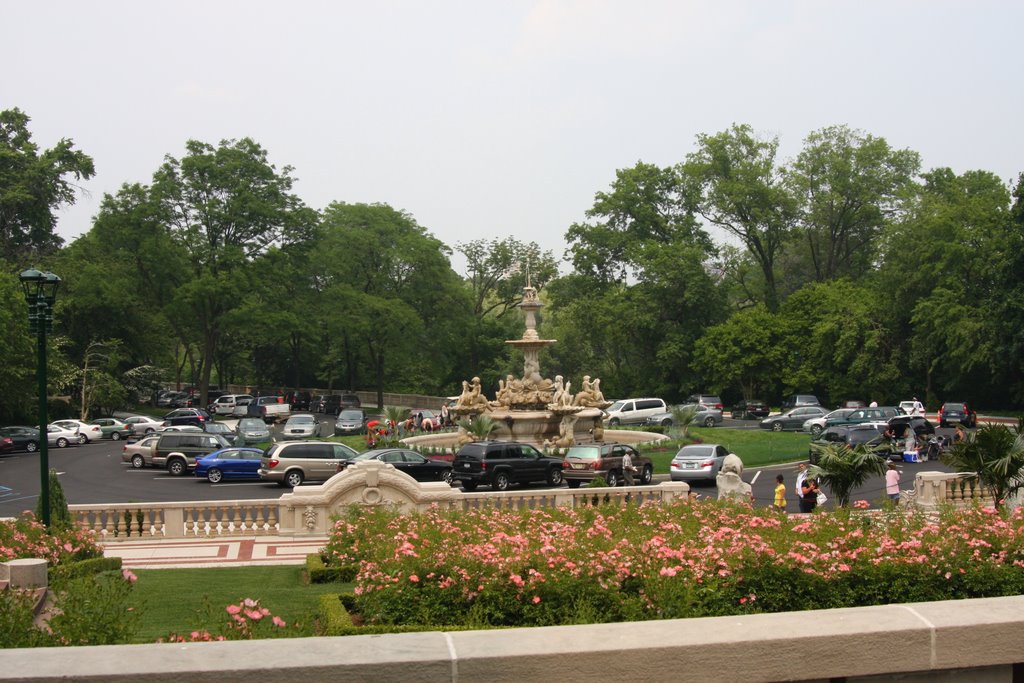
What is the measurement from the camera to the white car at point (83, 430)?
54469mm

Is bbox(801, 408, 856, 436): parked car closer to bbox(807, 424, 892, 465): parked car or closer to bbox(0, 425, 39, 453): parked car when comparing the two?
bbox(807, 424, 892, 465): parked car

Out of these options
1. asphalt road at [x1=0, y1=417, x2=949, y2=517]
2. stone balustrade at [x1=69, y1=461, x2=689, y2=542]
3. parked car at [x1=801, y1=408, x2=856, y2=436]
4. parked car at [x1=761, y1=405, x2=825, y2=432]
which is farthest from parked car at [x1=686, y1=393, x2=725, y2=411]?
stone balustrade at [x1=69, y1=461, x2=689, y2=542]

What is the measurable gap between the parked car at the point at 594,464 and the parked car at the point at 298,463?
701cm

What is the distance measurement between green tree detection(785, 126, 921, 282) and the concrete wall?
72602 mm

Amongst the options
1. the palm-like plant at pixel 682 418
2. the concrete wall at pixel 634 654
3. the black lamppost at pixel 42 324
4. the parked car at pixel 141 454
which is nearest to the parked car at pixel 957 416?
the palm-like plant at pixel 682 418

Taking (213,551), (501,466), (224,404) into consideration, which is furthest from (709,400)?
(213,551)

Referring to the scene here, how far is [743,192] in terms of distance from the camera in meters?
73.4

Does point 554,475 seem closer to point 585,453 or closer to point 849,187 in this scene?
point 585,453

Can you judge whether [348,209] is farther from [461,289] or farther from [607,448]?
[607,448]

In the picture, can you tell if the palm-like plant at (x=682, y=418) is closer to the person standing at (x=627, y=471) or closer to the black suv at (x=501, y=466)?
the person standing at (x=627, y=471)

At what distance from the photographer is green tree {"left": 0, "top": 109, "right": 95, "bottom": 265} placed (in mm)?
68000

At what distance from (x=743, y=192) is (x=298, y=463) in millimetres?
47299

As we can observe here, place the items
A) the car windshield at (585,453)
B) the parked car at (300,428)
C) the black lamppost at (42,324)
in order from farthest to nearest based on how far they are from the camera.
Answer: the parked car at (300,428) → the car windshield at (585,453) → the black lamppost at (42,324)

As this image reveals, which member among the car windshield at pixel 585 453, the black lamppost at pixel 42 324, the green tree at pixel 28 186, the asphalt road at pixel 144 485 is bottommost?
the asphalt road at pixel 144 485
